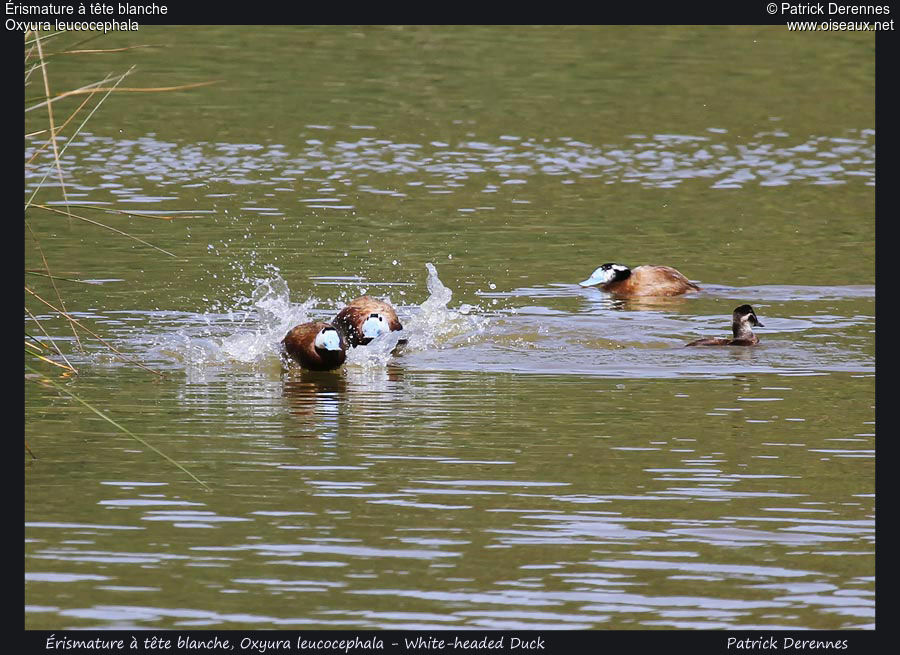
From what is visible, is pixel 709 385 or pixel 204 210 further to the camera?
pixel 204 210

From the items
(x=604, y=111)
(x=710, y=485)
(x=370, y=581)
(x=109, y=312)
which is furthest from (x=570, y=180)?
(x=370, y=581)

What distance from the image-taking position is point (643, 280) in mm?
15766

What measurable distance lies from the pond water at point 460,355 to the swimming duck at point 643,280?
0.16m

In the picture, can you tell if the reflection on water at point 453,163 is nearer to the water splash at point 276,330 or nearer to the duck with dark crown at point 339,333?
the water splash at point 276,330

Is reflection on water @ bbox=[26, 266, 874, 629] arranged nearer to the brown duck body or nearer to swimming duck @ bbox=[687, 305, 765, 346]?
swimming duck @ bbox=[687, 305, 765, 346]

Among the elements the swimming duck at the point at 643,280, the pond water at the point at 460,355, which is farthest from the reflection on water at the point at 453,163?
the swimming duck at the point at 643,280

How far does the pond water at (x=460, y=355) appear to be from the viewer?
289 inches

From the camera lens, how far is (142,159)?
2186 centimetres

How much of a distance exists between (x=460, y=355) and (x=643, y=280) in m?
3.51

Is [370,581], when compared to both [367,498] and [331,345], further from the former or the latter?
[331,345]

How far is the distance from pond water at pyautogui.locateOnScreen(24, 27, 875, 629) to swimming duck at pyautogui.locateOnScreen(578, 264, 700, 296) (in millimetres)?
162

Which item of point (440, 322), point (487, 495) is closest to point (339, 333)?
point (440, 322)

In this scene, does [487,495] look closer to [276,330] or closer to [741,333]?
[276,330]
